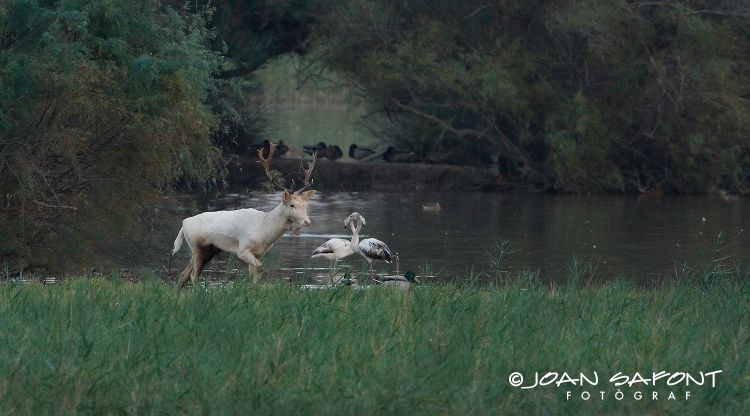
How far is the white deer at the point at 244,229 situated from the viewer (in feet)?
45.9

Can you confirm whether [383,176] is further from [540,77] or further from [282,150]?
[540,77]

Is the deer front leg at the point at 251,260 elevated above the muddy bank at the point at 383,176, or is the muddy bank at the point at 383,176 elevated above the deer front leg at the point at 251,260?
the deer front leg at the point at 251,260

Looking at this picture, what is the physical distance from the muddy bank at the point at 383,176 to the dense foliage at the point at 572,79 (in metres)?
0.79

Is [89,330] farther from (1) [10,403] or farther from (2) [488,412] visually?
(2) [488,412]

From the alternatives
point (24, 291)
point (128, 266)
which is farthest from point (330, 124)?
point (24, 291)

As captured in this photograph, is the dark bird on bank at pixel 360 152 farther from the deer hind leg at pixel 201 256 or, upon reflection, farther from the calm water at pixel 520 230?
the deer hind leg at pixel 201 256

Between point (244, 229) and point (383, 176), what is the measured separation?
2065cm

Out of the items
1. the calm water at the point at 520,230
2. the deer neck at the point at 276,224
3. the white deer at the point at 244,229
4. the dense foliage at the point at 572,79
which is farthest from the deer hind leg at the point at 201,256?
the dense foliage at the point at 572,79

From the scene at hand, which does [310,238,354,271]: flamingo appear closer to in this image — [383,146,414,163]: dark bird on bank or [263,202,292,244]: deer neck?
[263,202,292,244]: deer neck

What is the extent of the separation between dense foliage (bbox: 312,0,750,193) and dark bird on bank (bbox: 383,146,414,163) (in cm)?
180

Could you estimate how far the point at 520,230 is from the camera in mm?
23844

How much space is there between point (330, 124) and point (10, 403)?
62.1 m

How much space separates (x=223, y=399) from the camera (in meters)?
6.45

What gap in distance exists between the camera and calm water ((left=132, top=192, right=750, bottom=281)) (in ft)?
62.0
